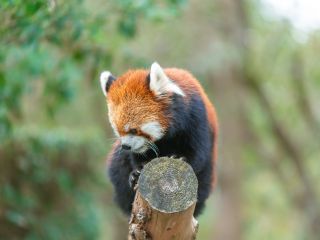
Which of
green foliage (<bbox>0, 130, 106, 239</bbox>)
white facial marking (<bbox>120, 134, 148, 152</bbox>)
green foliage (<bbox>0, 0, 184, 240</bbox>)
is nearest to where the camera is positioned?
white facial marking (<bbox>120, 134, 148, 152</bbox>)

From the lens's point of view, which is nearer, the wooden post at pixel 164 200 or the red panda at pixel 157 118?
the wooden post at pixel 164 200

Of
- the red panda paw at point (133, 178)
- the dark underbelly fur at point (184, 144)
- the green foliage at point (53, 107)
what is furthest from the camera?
the green foliage at point (53, 107)

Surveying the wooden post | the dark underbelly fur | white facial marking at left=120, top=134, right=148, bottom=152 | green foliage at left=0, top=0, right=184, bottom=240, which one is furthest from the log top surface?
green foliage at left=0, top=0, right=184, bottom=240

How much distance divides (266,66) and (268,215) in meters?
5.66

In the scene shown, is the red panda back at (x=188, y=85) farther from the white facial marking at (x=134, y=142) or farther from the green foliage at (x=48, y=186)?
the green foliage at (x=48, y=186)

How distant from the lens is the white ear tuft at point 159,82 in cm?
407

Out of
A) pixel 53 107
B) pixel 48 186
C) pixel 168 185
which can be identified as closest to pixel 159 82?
pixel 168 185

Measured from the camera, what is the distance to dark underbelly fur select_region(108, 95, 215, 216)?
4195mm

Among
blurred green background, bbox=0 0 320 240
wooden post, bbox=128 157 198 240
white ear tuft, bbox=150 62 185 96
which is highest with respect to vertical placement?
white ear tuft, bbox=150 62 185 96

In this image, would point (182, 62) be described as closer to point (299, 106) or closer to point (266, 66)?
point (266, 66)

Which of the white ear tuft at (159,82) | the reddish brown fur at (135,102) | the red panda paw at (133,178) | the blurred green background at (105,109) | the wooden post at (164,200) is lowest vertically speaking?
the blurred green background at (105,109)

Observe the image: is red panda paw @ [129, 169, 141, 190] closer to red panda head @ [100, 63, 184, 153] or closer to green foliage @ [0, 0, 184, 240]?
red panda head @ [100, 63, 184, 153]

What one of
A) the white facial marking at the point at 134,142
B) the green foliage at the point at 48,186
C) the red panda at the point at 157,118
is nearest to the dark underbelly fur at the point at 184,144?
the red panda at the point at 157,118

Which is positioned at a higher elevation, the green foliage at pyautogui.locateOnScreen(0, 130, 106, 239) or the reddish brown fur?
the reddish brown fur
